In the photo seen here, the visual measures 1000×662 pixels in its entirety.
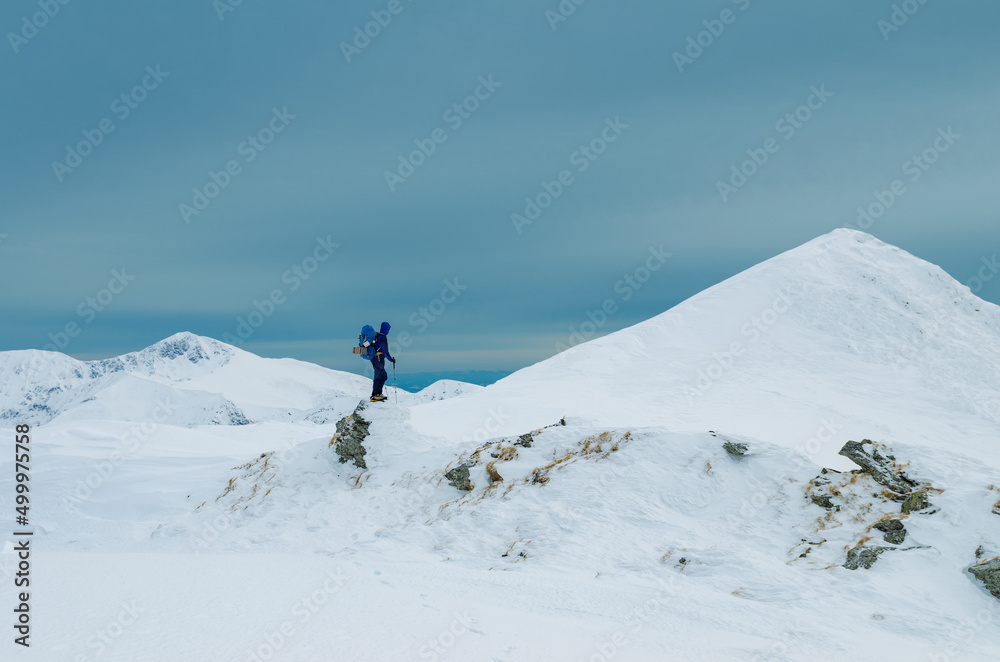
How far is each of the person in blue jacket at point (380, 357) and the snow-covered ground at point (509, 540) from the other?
2.57 ft

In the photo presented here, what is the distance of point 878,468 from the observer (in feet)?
45.0

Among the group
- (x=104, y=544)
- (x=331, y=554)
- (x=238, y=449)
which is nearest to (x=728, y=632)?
(x=331, y=554)

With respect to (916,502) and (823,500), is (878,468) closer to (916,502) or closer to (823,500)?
(916,502)

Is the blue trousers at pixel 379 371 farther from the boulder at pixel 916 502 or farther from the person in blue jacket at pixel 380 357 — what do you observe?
the boulder at pixel 916 502

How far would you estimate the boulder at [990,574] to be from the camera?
31.2 ft

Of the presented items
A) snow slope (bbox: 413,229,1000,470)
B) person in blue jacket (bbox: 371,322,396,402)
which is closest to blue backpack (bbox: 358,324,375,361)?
person in blue jacket (bbox: 371,322,396,402)

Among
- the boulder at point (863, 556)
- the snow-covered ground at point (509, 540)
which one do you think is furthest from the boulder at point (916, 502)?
the boulder at point (863, 556)

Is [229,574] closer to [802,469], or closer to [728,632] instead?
[728,632]

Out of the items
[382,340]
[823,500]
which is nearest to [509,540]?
[823,500]

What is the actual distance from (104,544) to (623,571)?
14213 millimetres

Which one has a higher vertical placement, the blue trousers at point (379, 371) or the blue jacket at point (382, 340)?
the blue jacket at point (382, 340)

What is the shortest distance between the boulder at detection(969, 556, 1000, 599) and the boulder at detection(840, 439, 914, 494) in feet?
10.5

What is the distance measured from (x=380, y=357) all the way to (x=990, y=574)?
16.2 meters

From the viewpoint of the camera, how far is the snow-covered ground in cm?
695
